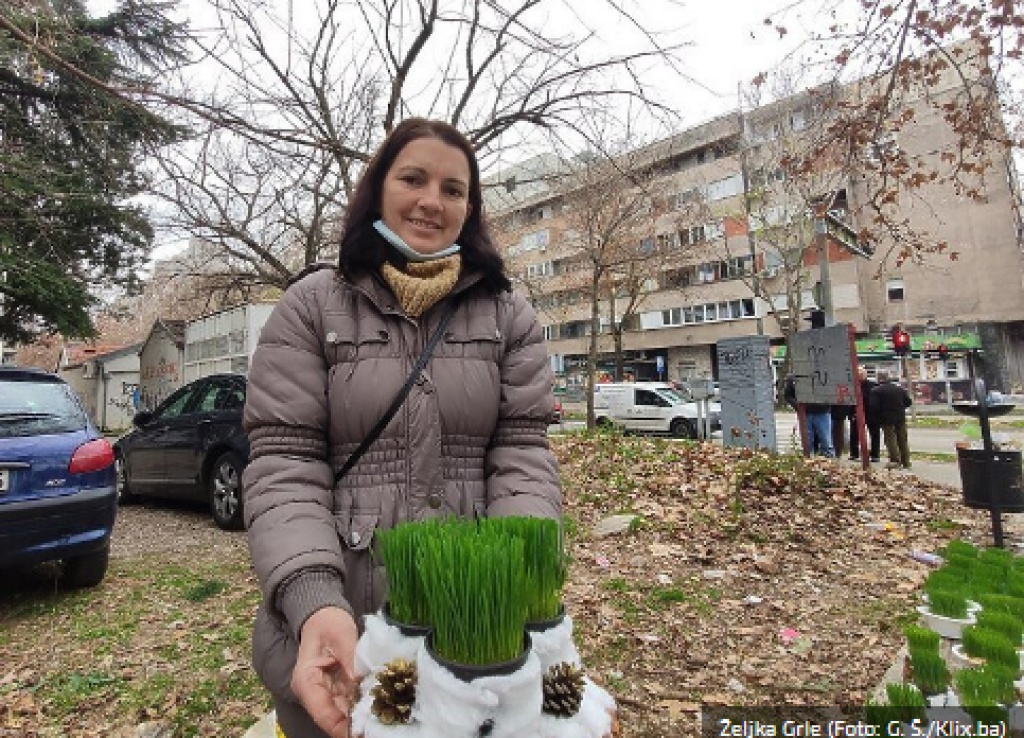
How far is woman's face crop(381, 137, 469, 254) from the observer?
147 cm

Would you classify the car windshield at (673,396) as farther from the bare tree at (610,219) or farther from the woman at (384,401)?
the woman at (384,401)

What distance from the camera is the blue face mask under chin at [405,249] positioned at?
57.4 inches

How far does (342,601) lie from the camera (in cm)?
102

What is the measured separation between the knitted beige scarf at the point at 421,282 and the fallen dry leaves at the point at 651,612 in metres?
2.28

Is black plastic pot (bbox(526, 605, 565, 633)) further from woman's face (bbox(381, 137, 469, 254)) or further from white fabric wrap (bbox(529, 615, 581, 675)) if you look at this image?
woman's face (bbox(381, 137, 469, 254))

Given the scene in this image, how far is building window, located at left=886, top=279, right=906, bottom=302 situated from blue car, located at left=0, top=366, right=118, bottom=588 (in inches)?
1492

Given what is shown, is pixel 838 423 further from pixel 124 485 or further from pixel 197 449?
pixel 124 485

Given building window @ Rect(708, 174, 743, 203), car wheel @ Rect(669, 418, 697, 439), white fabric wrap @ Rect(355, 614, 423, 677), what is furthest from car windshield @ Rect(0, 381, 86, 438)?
building window @ Rect(708, 174, 743, 203)

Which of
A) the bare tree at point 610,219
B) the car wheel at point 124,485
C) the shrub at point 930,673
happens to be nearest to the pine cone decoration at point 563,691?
the shrub at point 930,673

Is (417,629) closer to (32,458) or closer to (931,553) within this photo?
(32,458)

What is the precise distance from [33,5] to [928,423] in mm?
23361

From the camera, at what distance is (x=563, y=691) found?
2.55 feet

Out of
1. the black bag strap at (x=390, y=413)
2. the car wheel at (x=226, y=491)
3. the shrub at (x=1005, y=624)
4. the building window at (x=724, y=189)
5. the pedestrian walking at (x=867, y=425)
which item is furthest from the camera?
the building window at (x=724, y=189)

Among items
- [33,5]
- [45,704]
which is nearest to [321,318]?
[45,704]
